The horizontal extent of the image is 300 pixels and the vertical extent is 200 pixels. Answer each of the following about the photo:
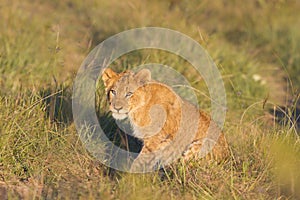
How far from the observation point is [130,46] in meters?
9.02

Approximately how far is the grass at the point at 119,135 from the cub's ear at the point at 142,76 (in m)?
0.61

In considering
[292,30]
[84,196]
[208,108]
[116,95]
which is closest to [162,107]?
[116,95]

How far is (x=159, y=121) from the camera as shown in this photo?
19.2 ft

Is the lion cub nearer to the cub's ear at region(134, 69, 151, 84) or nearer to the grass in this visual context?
the cub's ear at region(134, 69, 151, 84)

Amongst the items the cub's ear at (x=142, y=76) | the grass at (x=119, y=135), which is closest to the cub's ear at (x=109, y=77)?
the cub's ear at (x=142, y=76)

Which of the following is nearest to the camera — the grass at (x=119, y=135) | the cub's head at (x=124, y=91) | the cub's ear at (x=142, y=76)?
the grass at (x=119, y=135)

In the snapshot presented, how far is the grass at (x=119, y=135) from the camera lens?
529cm

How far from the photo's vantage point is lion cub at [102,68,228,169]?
5.66 m

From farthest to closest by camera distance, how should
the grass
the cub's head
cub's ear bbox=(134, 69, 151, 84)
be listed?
1. cub's ear bbox=(134, 69, 151, 84)
2. the cub's head
3. the grass

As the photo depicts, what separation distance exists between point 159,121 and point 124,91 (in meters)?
0.49

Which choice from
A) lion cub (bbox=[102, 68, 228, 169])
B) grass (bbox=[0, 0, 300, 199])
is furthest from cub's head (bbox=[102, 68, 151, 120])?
grass (bbox=[0, 0, 300, 199])

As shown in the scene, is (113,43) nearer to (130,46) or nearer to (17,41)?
(130,46)

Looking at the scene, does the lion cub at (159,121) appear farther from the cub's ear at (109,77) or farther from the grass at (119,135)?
the grass at (119,135)

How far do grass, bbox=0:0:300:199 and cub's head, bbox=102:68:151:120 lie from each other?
0.44m
